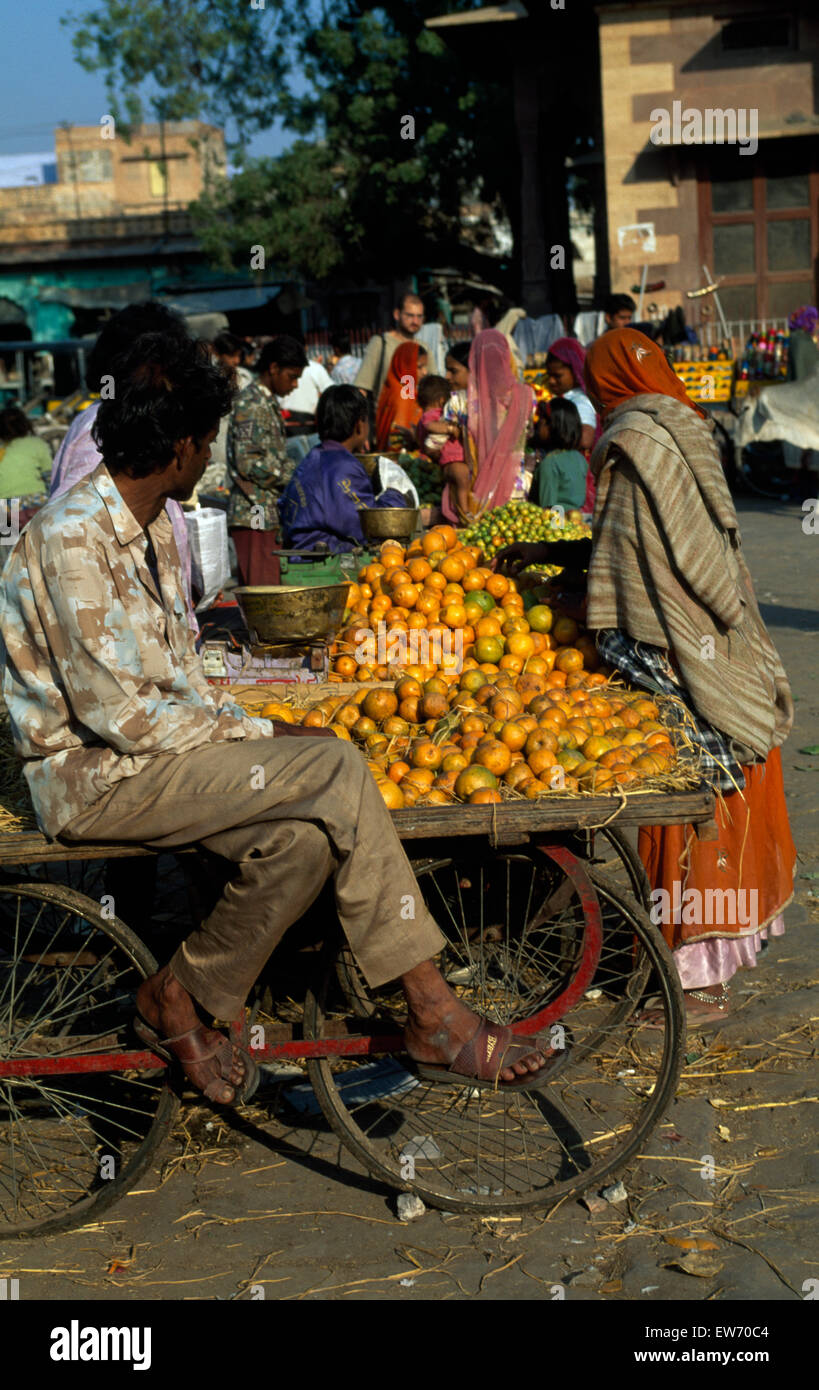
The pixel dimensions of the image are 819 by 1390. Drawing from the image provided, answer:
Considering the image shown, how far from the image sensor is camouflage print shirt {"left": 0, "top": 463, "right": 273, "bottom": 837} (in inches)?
107

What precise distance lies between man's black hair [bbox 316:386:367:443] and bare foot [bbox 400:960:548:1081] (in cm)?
407

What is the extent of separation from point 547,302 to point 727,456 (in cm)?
686

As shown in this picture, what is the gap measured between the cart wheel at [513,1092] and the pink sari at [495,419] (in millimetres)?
4477

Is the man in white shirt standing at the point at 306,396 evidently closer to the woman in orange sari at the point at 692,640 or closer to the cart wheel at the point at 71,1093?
the woman in orange sari at the point at 692,640

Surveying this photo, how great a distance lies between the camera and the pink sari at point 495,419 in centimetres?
802

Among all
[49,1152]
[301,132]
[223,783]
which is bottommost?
[49,1152]

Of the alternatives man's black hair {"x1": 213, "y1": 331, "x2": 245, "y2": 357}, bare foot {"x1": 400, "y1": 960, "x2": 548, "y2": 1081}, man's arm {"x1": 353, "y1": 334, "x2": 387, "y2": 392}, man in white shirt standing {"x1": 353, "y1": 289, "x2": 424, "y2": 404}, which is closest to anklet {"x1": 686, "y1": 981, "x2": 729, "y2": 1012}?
bare foot {"x1": 400, "y1": 960, "x2": 548, "y2": 1081}

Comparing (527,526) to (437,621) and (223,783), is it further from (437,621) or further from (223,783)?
(223,783)

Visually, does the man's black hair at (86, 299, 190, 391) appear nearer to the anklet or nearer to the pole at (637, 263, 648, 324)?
the anklet

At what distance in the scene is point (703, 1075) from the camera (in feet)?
11.7

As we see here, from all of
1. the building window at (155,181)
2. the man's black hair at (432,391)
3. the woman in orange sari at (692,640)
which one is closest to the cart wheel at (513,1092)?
the woman in orange sari at (692,640)
